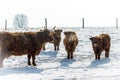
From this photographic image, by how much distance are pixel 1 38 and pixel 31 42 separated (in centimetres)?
140

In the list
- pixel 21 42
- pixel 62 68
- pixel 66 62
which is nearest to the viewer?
pixel 62 68

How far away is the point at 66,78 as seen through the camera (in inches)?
498

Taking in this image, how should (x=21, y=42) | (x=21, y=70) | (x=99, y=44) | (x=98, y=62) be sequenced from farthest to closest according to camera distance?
(x=99, y=44)
(x=98, y=62)
(x=21, y=42)
(x=21, y=70)

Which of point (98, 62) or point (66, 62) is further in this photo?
point (66, 62)

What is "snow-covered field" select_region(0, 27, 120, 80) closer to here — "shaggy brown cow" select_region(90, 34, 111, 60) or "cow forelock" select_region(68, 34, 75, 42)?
"shaggy brown cow" select_region(90, 34, 111, 60)

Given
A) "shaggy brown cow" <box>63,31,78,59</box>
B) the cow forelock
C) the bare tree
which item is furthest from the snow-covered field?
the bare tree

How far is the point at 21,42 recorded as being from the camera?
15281 millimetres

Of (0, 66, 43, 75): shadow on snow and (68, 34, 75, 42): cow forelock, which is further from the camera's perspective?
(68, 34, 75, 42): cow forelock

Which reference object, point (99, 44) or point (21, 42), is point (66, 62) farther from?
point (21, 42)

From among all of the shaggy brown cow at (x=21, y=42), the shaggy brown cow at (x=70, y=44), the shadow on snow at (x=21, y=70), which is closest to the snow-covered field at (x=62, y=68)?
the shadow on snow at (x=21, y=70)

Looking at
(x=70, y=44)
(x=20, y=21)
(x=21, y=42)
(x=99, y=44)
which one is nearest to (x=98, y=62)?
(x=99, y=44)

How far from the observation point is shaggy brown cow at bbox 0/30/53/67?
1489 centimetres

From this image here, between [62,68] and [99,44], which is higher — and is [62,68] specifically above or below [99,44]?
below

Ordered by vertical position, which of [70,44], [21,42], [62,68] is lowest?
[62,68]
